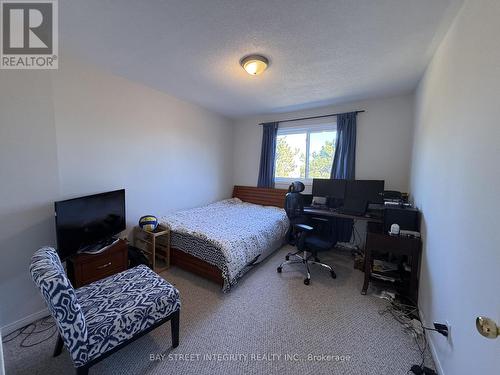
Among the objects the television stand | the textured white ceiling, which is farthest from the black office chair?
the television stand

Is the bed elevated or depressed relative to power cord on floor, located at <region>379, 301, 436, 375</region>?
elevated

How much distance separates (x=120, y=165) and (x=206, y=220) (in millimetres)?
1393

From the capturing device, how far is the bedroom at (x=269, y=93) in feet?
3.90

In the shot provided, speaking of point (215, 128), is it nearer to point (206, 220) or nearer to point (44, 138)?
point (206, 220)

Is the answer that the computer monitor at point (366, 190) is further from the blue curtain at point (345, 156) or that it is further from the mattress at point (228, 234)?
the mattress at point (228, 234)

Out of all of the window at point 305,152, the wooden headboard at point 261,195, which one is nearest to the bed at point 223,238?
the wooden headboard at point 261,195

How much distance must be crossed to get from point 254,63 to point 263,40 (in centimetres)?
29

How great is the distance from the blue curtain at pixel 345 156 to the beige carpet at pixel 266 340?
1.22 meters

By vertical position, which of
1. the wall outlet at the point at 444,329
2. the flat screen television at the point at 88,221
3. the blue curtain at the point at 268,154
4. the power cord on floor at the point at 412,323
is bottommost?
the power cord on floor at the point at 412,323

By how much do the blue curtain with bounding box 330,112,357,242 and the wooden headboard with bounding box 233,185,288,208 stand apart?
3.61 ft

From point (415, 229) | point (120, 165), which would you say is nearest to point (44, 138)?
point (120, 165)

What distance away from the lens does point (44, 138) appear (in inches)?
75.0

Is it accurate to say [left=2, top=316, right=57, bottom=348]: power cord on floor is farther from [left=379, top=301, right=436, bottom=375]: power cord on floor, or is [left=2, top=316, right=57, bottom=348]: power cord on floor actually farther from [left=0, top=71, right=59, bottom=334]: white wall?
[left=379, top=301, right=436, bottom=375]: power cord on floor

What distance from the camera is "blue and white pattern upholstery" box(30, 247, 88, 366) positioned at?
3.61 feet
